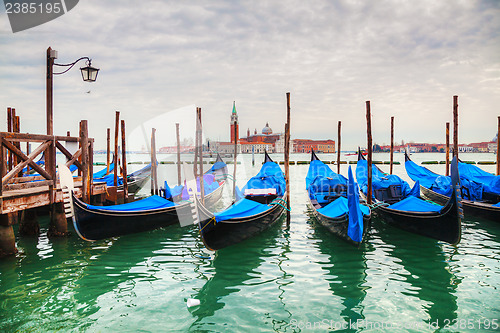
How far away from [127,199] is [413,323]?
8.60 meters

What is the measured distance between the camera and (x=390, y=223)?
22.9ft

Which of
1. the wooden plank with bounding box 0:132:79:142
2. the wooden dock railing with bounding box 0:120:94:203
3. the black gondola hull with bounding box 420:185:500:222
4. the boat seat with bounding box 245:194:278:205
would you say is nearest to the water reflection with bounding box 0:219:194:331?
the wooden dock railing with bounding box 0:120:94:203

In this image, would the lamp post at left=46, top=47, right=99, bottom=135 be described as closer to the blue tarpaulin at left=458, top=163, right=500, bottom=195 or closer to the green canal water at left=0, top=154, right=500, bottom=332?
the green canal water at left=0, top=154, right=500, bottom=332

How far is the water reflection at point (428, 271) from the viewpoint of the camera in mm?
3564

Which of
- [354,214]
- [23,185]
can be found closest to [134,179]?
[23,185]

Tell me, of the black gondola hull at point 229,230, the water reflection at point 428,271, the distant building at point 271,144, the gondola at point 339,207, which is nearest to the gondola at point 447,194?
the gondola at point 339,207

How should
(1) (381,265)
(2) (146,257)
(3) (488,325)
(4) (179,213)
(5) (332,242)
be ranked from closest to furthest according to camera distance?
(3) (488,325), (1) (381,265), (2) (146,257), (5) (332,242), (4) (179,213)

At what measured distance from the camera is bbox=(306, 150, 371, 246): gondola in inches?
202

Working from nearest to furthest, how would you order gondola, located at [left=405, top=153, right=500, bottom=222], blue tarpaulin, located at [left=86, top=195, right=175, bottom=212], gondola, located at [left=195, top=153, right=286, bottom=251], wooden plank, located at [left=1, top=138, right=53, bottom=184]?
wooden plank, located at [left=1, top=138, right=53, bottom=184], gondola, located at [left=195, top=153, right=286, bottom=251], blue tarpaulin, located at [left=86, top=195, right=175, bottom=212], gondola, located at [left=405, top=153, right=500, bottom=222]

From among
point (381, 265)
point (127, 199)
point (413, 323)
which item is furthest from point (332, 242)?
point (127, 199)

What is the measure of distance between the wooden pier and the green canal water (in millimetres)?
400

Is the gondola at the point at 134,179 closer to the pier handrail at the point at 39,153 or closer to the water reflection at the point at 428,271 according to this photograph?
the pier handrail at the point at 39,153

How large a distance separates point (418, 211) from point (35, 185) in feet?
23.2

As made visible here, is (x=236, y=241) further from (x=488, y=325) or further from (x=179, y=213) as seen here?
(x=488, y=325)
